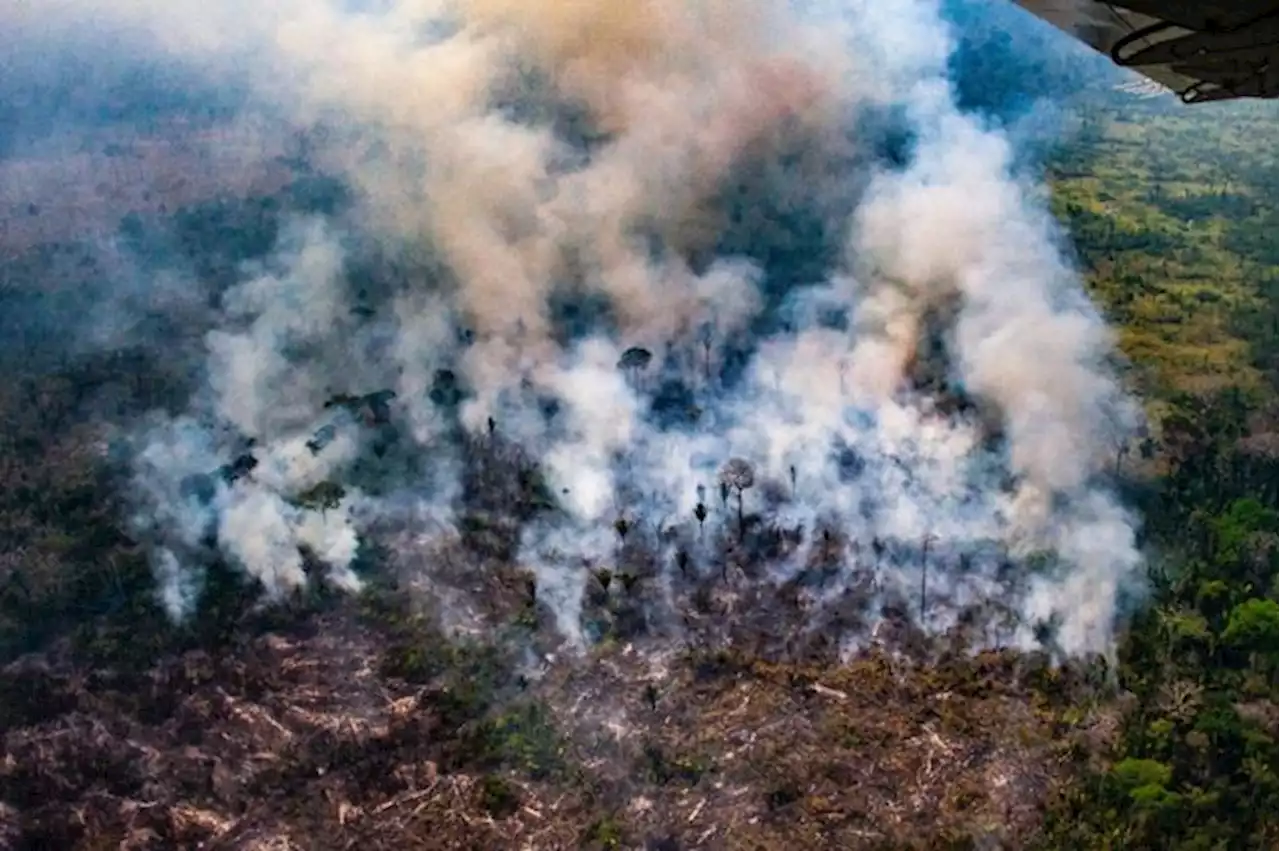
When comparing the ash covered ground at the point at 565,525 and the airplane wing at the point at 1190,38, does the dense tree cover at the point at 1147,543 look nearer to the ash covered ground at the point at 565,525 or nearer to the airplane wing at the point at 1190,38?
the ash covered ground at the point at 565,525

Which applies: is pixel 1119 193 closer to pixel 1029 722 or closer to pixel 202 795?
pixel 1029 722

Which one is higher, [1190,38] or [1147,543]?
[1190,38]

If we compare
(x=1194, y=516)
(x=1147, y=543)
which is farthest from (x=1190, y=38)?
(x=1194, y=516)

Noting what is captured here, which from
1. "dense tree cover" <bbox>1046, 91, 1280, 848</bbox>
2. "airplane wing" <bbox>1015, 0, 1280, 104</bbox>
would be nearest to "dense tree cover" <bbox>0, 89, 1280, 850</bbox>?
"dense tree cover" <bbox>1046, 91, 1280, 848</bbox>

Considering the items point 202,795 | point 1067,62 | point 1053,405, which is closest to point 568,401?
point 1053,405

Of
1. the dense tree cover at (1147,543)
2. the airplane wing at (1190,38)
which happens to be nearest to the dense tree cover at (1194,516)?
the dense tree cover at (1147,543)

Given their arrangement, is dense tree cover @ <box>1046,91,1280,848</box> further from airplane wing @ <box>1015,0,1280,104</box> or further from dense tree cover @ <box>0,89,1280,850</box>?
airplane wing @ <box>1015,0,1280,104</box>

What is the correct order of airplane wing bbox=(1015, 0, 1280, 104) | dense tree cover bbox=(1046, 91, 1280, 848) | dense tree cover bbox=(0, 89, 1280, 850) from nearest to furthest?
airplane wing bbox=(1015, 0, 1280, 104)
dense tree cover bbox=(1046, 91, 1280, 848)
dense tree cover bbox=(0, 89, 1280, 850)

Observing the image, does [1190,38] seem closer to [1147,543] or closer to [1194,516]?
[1147,543]
